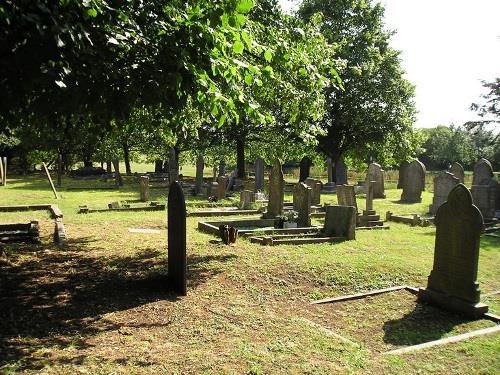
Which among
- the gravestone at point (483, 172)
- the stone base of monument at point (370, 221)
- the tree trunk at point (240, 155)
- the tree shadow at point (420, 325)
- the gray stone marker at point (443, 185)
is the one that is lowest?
the tree shadow at point (420, 325)

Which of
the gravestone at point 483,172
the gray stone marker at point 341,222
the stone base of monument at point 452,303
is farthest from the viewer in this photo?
the gravestone at point 483,172

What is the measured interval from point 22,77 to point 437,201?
1770 centimetres

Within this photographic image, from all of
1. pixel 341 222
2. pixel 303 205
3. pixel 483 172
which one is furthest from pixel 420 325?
pixel 483 172

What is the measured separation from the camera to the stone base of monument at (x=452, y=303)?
643cm

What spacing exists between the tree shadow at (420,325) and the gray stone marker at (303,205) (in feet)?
21.7

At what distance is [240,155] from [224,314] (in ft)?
87.5

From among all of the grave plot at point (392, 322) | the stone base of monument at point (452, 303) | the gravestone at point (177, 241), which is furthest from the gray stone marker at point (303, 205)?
the gravestone at point (177, 241)

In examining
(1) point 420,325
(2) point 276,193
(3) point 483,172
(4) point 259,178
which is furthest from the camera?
(4) point 259,178

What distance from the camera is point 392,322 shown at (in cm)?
627

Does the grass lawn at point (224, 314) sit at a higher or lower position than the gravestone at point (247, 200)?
lower

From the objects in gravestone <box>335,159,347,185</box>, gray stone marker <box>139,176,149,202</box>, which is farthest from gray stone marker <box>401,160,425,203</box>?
gray stone marker <box>139,176,149,202</box>

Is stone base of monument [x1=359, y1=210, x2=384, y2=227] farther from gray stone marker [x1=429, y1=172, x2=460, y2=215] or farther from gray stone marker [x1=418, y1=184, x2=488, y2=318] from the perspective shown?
gray stone marker [x1=418, y1=184, x2=488, y2=318]

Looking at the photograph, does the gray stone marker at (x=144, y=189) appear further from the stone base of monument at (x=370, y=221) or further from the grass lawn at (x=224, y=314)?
the stone base of monument at (x=370, y=221)

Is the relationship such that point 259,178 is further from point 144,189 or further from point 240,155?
point 240,155
